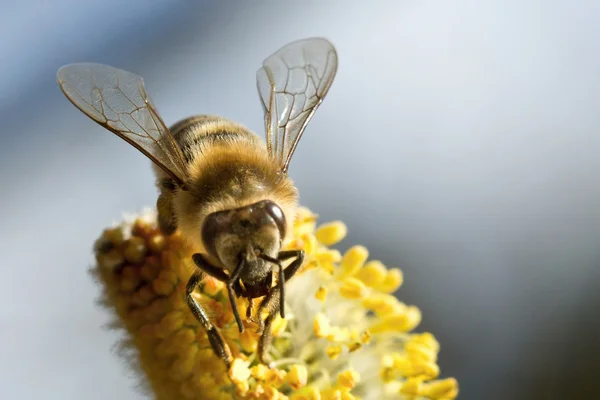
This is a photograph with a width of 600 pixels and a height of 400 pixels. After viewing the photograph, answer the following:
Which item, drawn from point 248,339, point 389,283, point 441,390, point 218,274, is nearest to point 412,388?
point 441,390

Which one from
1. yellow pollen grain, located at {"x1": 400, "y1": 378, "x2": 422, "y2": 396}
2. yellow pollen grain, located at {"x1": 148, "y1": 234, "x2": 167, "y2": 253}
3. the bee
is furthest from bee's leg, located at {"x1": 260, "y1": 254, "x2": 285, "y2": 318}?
yellow pollen grain, located at {"x1": 400, "y1": 378, "x2": 422, "y2": 396}

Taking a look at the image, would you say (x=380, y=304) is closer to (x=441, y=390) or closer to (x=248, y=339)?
(x=441, y=390)

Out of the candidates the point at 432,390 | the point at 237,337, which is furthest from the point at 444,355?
the point at 237,337

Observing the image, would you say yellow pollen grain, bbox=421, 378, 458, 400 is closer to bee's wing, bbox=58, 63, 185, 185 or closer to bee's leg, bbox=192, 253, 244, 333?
bee's leg, bbox=192, 253, 244, 333

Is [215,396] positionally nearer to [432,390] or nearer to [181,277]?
[181,277]

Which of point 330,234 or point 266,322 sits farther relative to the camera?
point 330,234

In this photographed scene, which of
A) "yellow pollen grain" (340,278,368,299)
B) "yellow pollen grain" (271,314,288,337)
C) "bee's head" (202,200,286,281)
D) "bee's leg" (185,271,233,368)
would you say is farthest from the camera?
"yellow pollen grain" (340,278,368,299)

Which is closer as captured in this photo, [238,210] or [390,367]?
[238,210]
